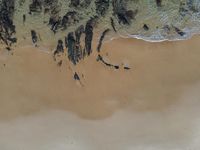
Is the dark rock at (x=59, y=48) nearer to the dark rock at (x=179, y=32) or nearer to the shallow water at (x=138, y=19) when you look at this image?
the shallow water at (x=138, y=19)

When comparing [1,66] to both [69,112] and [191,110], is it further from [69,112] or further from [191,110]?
[191,110]

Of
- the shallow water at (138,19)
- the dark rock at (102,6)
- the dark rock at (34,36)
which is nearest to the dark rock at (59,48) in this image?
the shallow water at (138,19)

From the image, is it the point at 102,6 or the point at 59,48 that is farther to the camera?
the point at 59,48

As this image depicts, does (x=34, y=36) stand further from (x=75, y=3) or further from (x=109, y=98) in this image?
(x=109, y=98)

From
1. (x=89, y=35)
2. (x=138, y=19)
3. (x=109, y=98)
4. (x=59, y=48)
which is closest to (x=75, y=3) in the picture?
(x=89, y=35)

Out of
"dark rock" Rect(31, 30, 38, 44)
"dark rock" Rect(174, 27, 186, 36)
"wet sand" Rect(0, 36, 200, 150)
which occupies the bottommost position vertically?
"wet sand" Rect(0, 36, 200, 150)

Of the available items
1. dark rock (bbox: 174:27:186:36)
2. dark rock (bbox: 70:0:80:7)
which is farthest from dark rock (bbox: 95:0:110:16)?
dark rock (bbox: 174:27:186:36)

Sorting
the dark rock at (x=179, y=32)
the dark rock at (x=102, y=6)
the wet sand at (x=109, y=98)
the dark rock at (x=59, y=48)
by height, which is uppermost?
the dark rock at (x=102, y=6)

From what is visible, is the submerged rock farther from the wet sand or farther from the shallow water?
the wet sand
